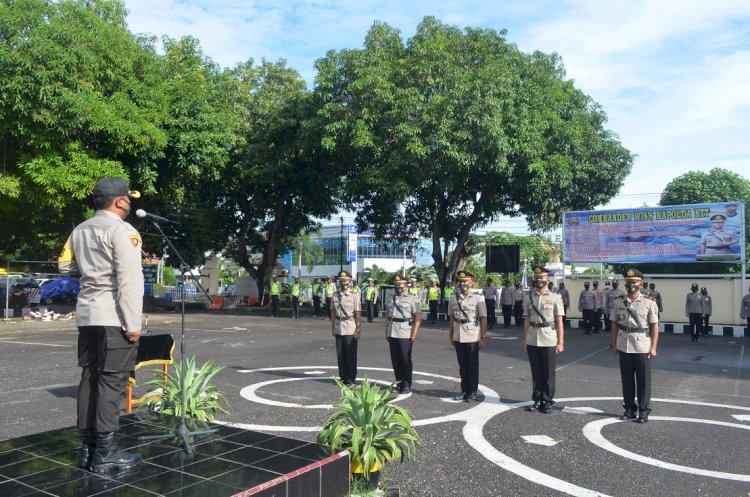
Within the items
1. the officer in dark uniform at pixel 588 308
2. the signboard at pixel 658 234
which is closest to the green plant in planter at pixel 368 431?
the officer in dark uniform at pixel 588 308

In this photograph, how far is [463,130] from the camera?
66.2 ft

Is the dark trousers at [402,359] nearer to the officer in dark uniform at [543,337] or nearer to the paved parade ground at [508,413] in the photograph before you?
the paved parade ground at [508,413]

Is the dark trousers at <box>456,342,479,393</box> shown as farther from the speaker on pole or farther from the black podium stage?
the speaker on pole

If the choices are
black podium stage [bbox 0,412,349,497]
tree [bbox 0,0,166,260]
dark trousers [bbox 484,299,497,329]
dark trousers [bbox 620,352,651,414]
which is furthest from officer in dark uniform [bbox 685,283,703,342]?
tree [bbox 0,0,166,260]

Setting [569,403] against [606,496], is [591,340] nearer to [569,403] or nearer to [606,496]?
[569,403]

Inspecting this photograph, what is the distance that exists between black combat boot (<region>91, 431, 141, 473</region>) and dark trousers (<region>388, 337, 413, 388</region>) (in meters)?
5.12

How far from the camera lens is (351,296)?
31.3ft

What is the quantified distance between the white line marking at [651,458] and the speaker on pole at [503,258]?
51.4 feet

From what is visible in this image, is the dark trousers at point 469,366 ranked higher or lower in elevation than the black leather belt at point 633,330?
lower

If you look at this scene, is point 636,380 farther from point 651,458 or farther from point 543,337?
point 651,458

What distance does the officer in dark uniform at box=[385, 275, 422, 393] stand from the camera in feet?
29.0

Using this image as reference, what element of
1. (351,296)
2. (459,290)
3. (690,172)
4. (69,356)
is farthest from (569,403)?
(690,172)

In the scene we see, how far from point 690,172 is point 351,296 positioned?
32964mm

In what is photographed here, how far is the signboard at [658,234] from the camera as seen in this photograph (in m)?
19.9
